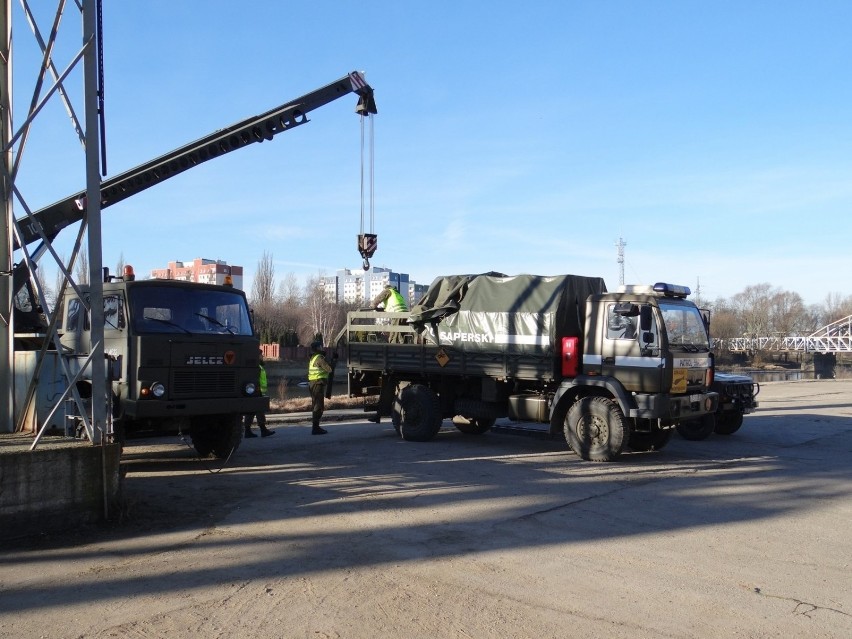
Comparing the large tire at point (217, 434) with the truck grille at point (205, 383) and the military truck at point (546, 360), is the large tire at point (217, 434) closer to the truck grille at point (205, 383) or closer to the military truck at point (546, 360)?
the truck grille at point (205, 383)

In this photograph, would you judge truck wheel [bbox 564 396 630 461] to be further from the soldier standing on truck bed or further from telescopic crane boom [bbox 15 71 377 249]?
telescopic crane boom [bbox 15 71 377 249]

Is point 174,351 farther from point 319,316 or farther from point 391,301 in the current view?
point 319,316

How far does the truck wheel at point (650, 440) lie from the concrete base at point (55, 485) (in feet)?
25.7

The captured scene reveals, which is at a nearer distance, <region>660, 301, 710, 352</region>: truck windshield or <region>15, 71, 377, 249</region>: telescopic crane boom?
<region>660, 301, 710, 352</region>: truck windshield

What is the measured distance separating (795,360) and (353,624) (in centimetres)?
7946

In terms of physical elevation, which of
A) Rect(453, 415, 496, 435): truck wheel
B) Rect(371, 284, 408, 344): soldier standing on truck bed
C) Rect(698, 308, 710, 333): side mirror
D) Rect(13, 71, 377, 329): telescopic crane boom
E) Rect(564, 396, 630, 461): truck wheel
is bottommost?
Rect(453, 415, 496, 435): truck wheel

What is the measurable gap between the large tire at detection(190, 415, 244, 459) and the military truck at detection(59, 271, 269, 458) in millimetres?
32

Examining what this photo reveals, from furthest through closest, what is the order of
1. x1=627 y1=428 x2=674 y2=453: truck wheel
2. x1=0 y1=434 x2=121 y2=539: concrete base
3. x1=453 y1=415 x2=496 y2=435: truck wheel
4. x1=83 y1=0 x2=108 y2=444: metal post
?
x1=453 y1=415 x2=496 y2=435: truck wheel, x1=627 y1=428 x2=674 y2=453: truck wheel, x1=83 y1=0 x2=108 y2=444: metal post, x1=0 y1=434 x2=121 y2=539: concrete base

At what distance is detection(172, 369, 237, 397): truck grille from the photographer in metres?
8.80

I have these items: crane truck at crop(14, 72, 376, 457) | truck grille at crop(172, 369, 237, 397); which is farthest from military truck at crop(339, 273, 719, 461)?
truck grille at crop(172, 369, 237, 397)

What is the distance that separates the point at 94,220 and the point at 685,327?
8.18m

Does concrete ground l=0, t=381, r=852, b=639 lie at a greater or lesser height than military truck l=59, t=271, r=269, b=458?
lesser

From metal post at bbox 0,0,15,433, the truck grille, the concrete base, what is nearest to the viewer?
the concrete base

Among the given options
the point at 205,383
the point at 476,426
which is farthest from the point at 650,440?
the point at 205,383
